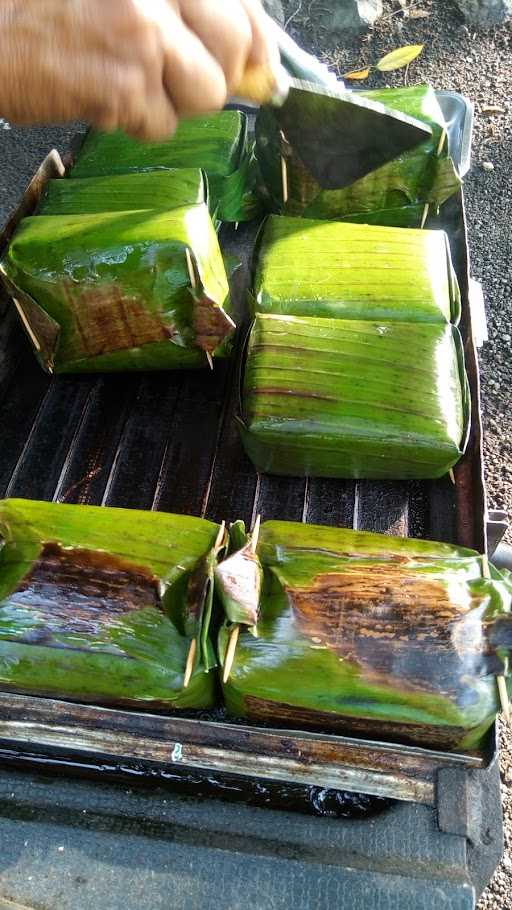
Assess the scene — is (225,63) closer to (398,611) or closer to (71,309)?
(71,309)

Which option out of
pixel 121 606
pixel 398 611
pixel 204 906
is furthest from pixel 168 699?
pixel 398 611

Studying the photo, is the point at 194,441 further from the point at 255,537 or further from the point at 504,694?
the point at 504,694

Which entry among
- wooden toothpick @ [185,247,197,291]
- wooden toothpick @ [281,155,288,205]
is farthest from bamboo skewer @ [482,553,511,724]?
wooden toothpick @ [281,155,288,205]

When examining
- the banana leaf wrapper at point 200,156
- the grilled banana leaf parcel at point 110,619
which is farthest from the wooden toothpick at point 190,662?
the banana leaf wrapper at point 200,156

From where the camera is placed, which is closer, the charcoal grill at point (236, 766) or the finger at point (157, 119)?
the finger at point (157, 119)

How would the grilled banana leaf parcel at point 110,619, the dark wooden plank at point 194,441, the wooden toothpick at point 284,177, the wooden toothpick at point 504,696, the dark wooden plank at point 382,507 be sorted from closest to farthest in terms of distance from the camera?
the wooden toothpick at point 504,696 → the grilled banana leaf parcel at point 110,619 → the dark wooden plank at point 382,507 → the dark wooden plank at point 194,441 → the wooden toothpick at point 284,177

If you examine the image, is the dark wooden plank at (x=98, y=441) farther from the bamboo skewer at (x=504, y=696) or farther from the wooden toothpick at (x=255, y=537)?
the bamboo skewer at (x=504, y=696)

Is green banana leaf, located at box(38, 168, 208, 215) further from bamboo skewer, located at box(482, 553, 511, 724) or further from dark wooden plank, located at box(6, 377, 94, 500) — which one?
bamboo skewer, located at box(482, 553, 511, 724)

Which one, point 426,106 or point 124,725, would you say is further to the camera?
point 426,106
